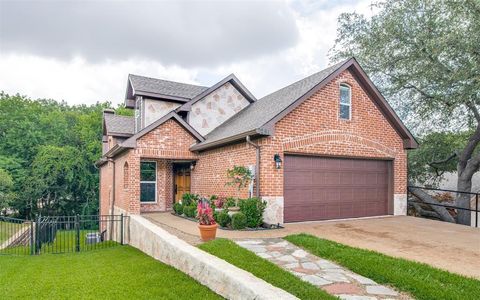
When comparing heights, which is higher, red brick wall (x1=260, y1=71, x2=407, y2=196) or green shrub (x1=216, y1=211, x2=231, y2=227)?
red brick wall (x1=260, y1=71, x2=407, y2=196)

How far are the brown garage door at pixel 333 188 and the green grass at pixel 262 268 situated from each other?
3814mm

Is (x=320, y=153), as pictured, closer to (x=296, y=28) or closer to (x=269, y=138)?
(x=269, y=138)

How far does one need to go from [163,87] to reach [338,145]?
30.6 ft

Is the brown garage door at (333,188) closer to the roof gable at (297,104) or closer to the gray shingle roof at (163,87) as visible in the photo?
the roof gable at (297,104)

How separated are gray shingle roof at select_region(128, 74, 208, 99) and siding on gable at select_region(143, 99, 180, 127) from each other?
0.47 metres

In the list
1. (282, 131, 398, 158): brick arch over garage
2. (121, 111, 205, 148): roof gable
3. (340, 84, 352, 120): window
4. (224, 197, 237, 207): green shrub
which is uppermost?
(340, 84, 352, 120): window

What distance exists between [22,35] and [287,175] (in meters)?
16.8

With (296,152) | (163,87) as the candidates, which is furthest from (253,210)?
(163,87)

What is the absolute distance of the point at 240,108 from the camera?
53.1 ft

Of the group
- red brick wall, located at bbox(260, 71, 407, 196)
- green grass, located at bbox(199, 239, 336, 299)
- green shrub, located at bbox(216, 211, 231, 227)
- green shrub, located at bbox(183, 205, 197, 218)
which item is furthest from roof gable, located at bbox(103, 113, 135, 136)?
green grass, located at bbox(199, 239, 336, 299)

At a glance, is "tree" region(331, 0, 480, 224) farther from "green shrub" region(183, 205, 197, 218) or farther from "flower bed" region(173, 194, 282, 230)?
"green shrub" region(183, 205, 197, 218)

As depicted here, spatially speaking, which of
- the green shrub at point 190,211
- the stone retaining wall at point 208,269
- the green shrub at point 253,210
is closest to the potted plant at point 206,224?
the stone retaining wall at point 208,269

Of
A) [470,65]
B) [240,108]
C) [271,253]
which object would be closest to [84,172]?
[240,108]

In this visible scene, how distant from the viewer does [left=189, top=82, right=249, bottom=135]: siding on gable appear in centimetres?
1493
